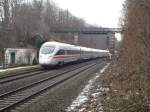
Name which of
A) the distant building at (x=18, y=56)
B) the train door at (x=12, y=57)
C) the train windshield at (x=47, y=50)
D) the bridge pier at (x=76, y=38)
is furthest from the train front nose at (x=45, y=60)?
the bridge pier at (x=76, y=38)

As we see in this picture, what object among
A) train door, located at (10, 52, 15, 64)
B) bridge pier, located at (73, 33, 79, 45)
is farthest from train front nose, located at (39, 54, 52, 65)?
bridge pier, located at (73, 33, 79, 45)

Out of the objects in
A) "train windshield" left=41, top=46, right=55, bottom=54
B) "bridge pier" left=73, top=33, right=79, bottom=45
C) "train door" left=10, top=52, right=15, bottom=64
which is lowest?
"train door" left=10, top=52, right=15, bottom=64

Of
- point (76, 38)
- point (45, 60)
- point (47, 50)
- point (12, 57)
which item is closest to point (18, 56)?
point (12, 57)

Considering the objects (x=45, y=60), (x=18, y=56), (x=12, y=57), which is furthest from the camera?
(x=18, y=56)

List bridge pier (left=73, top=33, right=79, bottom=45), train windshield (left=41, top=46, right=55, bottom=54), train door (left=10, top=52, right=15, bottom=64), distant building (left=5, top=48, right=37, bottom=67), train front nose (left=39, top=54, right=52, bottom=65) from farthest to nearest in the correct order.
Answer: bridge pier (left=73, top=33, right=79, bottom=45) → train door (left=10, top=52, right=15, bottom=64) → distant building (left=5, top=48, right=37, bottom=67) → train windshield (left=41, top=46, right=55, bottom=54) → train front nose (left=39, top=54, right=52, bottom=65)

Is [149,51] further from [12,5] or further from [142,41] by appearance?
[12,5]

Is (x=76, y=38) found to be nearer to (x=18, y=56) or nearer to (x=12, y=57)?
(x=18, y=56)

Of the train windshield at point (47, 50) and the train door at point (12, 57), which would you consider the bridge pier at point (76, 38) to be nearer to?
the train door at point (12, 57)

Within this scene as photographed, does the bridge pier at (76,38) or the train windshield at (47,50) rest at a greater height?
the bridge pier at (76,38)

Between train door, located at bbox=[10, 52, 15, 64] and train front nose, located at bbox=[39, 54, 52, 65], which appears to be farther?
train door, located at bbox=[10, 52, 15, 64]

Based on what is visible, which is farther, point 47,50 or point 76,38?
point 76,38

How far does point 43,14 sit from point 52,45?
73.1 metres

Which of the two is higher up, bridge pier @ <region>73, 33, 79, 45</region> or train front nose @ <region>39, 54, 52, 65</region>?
bridge pier @ <region>73, 33, 79, 45</region>

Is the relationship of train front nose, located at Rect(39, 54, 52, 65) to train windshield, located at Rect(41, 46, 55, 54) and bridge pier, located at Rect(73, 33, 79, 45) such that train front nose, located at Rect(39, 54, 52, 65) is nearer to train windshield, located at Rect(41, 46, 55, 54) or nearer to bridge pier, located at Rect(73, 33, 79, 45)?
train windshield, located at Rect(41, 46, 55, 54)
